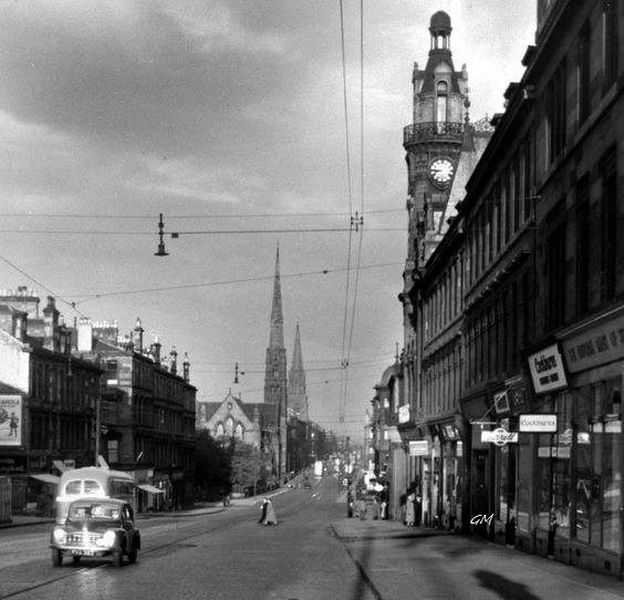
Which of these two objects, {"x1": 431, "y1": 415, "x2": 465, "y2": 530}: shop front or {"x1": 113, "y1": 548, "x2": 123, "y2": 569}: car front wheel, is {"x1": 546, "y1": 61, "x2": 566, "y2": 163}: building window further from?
{"x1": 431, "y1": 415, "x2": 465, "y2": 530}: shop front

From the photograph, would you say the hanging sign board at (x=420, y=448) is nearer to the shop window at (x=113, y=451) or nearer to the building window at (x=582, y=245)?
the building window at (x=582, y=245)

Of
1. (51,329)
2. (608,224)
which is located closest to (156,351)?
(51,329)

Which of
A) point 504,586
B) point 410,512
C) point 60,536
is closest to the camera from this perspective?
point 504,586

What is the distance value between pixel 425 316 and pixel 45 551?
30603 millimetres

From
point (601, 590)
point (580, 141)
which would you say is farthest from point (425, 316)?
point (601, 590)

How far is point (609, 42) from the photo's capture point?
800 inches

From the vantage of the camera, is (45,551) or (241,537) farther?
(241,537)

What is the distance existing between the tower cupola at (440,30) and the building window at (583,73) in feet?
174

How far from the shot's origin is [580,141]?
2205 centimetres

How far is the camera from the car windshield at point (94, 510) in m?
24.6

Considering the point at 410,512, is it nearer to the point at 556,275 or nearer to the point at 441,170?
the point at 441,170

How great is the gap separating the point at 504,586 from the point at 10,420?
46.3 meters

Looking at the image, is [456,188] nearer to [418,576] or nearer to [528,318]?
[528,318]

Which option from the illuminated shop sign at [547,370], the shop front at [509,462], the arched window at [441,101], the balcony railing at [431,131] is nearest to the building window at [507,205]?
the shop front at [509,462]
